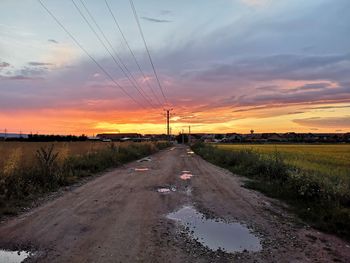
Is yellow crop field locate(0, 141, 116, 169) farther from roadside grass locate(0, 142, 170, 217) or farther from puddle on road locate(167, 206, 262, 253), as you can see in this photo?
puddle on road locate(167, 206, 262, 253)

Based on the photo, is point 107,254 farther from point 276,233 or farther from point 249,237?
point 276,233

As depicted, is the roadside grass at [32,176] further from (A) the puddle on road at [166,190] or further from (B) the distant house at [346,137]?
(B) the distant house at [346,137]

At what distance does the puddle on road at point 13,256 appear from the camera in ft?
16.6

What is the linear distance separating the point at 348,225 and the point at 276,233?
181cm

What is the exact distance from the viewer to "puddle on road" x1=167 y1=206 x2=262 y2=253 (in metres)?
5.85

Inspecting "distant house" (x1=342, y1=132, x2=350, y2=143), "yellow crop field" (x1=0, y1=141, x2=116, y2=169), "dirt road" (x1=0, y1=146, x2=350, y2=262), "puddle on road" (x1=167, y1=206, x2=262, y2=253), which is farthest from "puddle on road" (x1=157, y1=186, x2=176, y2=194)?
"distant house" (x1=342, y1=132, x2=350, y2=143)

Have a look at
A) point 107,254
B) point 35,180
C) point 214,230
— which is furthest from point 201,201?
point 35,180

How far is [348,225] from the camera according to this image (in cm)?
721

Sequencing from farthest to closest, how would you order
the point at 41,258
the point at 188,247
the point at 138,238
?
the point at 138,238, the point at 188,247, the point at 41,258

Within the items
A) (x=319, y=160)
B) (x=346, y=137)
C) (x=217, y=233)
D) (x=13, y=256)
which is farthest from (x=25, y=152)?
(x=346, y=137)

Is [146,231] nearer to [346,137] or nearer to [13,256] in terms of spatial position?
[13,256]

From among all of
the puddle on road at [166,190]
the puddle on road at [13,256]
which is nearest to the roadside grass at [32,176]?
the puddle on road at [13,256]

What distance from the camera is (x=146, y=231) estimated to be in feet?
21.5

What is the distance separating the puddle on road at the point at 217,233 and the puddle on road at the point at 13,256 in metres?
2.91
